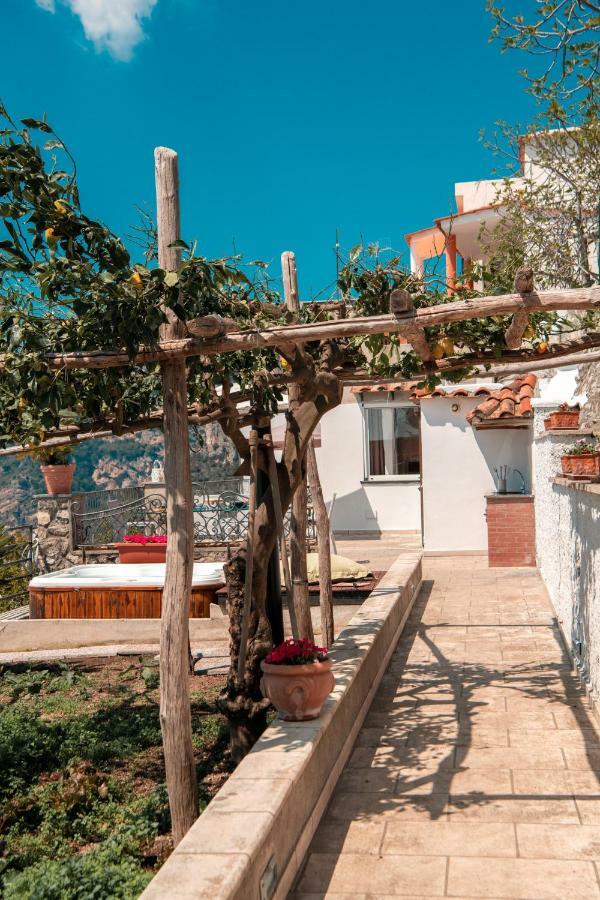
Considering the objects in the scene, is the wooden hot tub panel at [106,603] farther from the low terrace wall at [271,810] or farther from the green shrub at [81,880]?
the green shrub at [81,880]

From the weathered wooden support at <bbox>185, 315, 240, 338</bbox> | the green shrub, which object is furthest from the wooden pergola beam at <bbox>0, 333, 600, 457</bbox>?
the green shrub

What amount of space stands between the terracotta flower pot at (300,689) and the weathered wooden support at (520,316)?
86.7 inches

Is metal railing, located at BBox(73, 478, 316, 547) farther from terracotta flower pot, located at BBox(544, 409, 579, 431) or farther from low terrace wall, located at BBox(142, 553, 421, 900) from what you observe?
Result: low terrace wall, located at BBox(142, 553, 421, 900)

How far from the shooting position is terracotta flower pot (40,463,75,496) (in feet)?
48.9

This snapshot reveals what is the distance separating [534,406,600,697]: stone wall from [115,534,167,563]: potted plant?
526cm

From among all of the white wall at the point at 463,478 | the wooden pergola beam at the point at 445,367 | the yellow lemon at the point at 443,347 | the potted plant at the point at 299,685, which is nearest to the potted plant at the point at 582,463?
the wooden pergola beam at the point at 445,367

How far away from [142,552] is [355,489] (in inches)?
270

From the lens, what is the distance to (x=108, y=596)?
36.5 ft

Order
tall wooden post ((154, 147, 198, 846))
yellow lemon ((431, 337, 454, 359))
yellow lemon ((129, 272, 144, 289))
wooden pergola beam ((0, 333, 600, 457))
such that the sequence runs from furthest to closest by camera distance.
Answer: wooden pergola beam ((0, 333, 600, 457)) < yellow lemon ((431, 337, 454, 359)) < tall wooden post ((154, 147, 198, 846)) < yellow lemon ((129, 272, 144, 289))

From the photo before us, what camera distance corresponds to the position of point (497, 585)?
40.6 ft

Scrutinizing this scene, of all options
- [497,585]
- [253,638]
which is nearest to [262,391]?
[253,638]

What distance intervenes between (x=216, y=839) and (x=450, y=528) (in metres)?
12.4

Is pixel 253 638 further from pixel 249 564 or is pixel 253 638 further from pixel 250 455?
pixel 250 455

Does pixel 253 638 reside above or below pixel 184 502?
below
